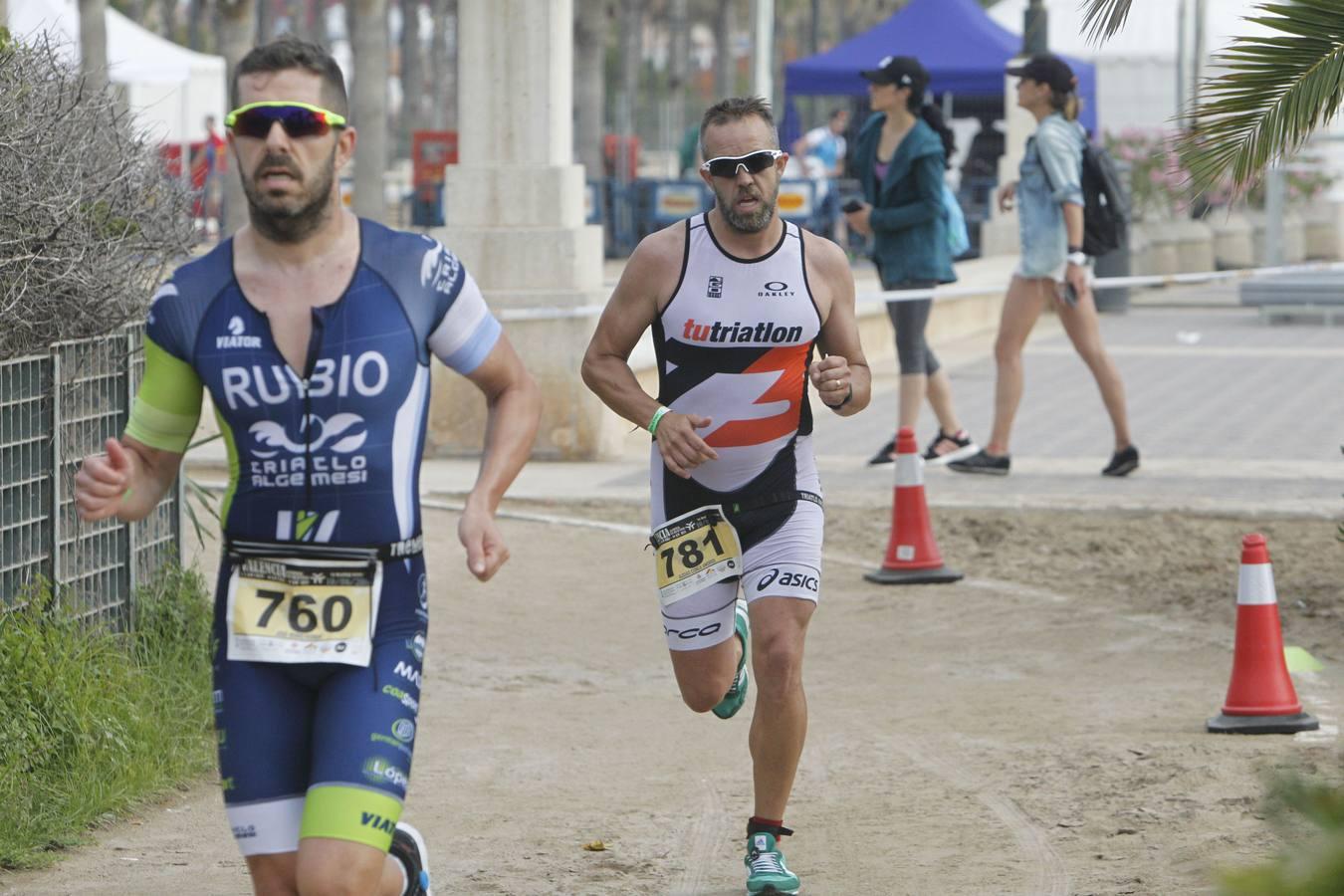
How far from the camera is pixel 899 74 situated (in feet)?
37.3

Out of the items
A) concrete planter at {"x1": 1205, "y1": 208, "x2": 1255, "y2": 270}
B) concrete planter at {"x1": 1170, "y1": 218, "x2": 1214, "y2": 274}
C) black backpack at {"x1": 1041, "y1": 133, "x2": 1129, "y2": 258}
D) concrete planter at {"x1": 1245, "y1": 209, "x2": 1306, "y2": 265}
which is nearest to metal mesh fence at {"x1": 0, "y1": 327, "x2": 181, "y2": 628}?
black backpack at {"x1": 1041, "y1": 133, "x2": 1129, "y2": 258}

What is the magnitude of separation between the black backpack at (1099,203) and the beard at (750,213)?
653 centimetres

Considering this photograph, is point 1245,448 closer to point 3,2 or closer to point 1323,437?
point 1323,437

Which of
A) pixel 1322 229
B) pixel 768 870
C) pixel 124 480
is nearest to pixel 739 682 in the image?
pixel 768 870

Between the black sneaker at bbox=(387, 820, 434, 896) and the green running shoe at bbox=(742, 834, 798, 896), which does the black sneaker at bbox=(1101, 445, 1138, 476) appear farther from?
the black sneaker at bbox=(387, 820, 434, 896)

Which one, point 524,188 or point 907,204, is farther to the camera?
point 524,188

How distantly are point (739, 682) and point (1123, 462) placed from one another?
6.33m

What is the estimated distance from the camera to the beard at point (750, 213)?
540 cm

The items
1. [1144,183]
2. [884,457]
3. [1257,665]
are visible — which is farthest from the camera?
[1144,183]

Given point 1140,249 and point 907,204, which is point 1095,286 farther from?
point 1140,249

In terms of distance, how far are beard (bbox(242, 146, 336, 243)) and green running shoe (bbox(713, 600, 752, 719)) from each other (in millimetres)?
2242

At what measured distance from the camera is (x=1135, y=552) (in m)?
10.0

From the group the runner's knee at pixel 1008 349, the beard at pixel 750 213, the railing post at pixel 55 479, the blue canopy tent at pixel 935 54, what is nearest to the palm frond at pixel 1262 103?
the beard at pixel 750 213

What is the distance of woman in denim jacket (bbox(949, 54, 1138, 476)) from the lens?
11.4 m
